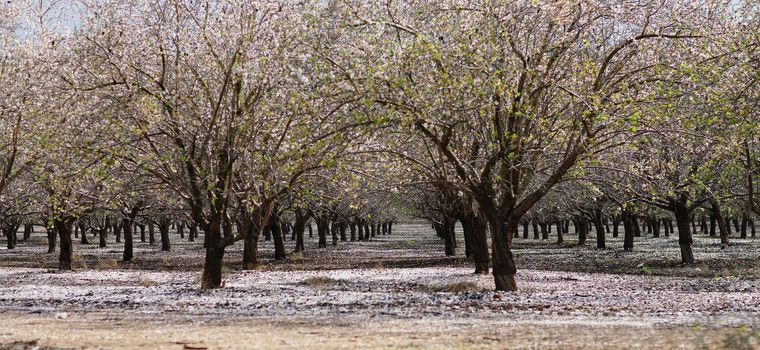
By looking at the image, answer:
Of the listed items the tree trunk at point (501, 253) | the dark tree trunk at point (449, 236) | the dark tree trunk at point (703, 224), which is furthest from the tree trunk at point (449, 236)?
the dark tree trunk at point (703, 224)

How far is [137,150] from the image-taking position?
23.4 meters

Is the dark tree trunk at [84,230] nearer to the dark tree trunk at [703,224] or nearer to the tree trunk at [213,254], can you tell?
the tree trunk at [213,254]

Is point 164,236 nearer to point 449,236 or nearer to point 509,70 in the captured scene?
point 449,236

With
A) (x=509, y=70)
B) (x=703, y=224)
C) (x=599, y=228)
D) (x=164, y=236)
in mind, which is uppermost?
(x=509, y=70)

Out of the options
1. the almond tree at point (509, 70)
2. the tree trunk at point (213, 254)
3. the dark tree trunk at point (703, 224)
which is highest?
the almond tree at point (509, 70)

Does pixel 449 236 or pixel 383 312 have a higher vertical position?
pixel 449 236

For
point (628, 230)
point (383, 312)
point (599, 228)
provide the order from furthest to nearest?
point (599, 228), point (628, 230), point (383, 312)

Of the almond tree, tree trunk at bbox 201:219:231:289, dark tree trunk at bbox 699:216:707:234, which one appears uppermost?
the almond tree

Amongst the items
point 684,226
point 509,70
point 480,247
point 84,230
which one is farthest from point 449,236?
point 84,230

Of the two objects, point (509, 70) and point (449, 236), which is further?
point (449, 236)

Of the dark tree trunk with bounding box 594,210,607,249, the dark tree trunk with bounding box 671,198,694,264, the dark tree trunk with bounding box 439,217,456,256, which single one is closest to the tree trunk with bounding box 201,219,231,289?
the dark tree trunk with bounding box 671,198,694,264

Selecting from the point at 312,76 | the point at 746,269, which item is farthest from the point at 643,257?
the point at 312,76

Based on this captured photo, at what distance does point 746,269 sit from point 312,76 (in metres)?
24.6

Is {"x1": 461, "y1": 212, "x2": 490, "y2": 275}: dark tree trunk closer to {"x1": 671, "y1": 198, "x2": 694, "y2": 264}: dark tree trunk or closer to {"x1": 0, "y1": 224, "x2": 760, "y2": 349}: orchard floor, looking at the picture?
{"x1": 0, "y1": 224, "x2": 760, "y2": 349}: orchard floor
